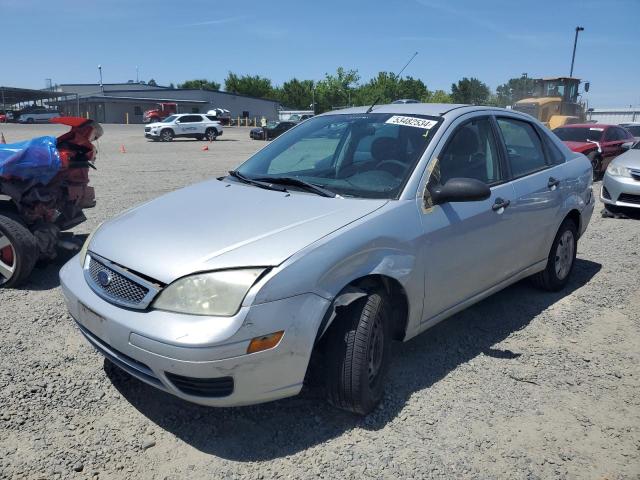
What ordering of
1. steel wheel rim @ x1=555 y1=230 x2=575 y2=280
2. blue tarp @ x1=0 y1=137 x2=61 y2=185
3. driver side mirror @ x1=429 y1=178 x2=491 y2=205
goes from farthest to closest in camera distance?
steel wheel rim @ x1=555 y1=230 x2=575 y2=280 → blue tarp @ x1=0 y1=137 x2=61 y2=185 → driver side mirror @ x1=429 y1=178 x2=491 y2=205

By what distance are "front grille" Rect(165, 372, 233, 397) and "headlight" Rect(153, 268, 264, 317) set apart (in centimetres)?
32

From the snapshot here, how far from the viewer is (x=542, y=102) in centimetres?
2459

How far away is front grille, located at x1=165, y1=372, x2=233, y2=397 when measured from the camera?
249 centimetres

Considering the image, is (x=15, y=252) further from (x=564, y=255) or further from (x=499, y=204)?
(x=564, y=255)

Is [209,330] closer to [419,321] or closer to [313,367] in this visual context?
[313,367]

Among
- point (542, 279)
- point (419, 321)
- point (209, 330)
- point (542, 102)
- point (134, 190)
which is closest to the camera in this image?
point (209, 330)

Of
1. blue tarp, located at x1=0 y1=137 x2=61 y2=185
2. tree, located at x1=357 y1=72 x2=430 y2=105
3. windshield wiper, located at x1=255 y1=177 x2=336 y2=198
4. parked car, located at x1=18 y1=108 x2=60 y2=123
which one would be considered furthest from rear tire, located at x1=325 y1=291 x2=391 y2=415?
tree, located at x1=357 y1=72 x2=430 y2=105

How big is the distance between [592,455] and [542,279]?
236 centimetres

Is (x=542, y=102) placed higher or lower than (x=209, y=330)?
higher

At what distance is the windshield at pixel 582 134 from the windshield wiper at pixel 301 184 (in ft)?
40.4

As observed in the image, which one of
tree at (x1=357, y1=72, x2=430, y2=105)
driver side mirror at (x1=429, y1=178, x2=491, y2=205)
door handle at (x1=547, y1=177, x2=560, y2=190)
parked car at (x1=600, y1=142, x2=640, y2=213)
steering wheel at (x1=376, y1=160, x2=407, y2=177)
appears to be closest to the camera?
driver side mirror at (x1=429, y1=178, x2=491, y2=205)

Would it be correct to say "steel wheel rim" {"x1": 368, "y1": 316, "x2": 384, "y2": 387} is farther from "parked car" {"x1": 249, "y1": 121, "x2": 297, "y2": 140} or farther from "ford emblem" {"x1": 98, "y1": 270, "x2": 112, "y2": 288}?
"parked car" {"x1": 249, "y1": 121, "x2": 297, "y2": 140}

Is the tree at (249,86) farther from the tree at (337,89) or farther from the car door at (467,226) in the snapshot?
the car door at (467,226)

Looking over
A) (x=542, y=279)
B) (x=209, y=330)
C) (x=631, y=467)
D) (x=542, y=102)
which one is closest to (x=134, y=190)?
(x=542, y=279)
